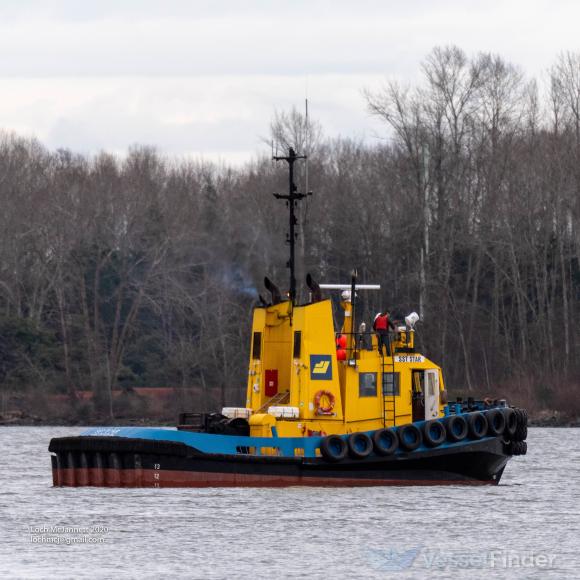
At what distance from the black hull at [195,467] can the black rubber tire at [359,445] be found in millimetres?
167

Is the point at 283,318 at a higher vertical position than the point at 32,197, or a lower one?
lower

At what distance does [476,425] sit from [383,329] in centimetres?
249

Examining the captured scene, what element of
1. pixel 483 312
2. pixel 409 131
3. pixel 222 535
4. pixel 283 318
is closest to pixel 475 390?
pixel 483 312

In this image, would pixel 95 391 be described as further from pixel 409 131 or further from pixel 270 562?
pixel 270 562

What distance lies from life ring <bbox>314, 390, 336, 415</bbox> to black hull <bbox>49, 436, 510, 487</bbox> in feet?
2.88

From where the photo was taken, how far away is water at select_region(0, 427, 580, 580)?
22516mm

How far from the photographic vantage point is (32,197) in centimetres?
7100

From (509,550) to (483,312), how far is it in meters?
42.6

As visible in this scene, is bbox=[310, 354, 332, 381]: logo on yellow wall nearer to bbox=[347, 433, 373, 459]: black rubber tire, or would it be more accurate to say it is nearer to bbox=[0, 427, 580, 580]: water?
bbox=[347, 433, 373, 459]: black rubber tire

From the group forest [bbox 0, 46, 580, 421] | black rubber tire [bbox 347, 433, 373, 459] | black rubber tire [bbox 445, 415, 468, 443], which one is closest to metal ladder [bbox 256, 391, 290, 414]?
black rubber tire [bbox 347, 433, 373, 459]

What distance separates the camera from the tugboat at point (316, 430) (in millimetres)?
29562

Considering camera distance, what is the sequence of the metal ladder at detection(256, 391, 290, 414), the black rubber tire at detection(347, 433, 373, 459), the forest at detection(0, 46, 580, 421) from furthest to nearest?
the forest at detection(0, 46, 580, 421), the metal ladder at detection(256, 391, 290, 414), the black rubber tire at detection(347, 433, 373, 459)

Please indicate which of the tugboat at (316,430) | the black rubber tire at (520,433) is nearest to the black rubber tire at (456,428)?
the tugboat at (316,430)

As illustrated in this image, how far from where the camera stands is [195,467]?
29.5 metres
